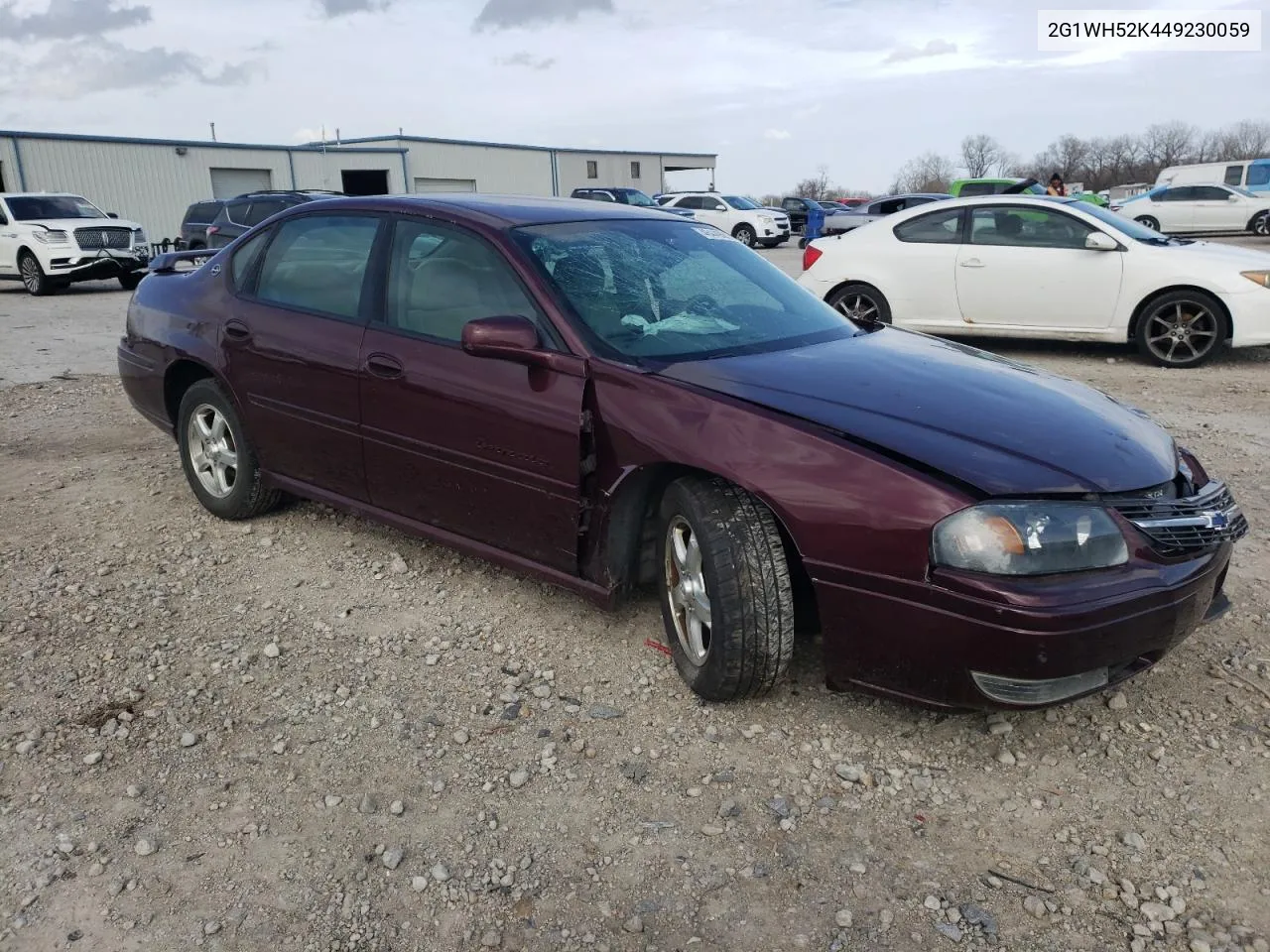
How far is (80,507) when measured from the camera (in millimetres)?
5059

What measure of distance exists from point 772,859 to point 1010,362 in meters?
2.19

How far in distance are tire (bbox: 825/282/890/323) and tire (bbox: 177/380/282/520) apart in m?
6.04

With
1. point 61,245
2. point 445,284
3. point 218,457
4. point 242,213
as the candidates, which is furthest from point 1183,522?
Result: point 242,213

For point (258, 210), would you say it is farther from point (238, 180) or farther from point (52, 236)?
point (238, 180)

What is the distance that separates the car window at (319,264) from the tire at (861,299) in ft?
19.4

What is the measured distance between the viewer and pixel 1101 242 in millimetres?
8406

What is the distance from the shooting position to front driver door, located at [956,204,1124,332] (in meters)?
8.54

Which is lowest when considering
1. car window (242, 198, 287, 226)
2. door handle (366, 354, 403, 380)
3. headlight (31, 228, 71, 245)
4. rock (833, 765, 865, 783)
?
rock (833, 765, 865, 783)

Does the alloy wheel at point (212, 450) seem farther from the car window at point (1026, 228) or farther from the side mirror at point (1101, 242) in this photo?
the side mirror at point (1101, 242)

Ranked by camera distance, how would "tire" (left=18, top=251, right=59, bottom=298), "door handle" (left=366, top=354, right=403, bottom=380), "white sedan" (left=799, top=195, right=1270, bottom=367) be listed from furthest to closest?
"tire" (left=18, top=251, right=59, bottom=298) → "white sedan" (left=799, top=195, right=1270, bottom=367) → "door handle" (left=366, top=354, right=403, bottom=380)

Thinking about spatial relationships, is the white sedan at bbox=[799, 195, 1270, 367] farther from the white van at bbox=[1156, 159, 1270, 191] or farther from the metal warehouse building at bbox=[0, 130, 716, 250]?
the white van at bbox=[1156, 159, 1270, 191]

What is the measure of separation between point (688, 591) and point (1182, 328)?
6916mm

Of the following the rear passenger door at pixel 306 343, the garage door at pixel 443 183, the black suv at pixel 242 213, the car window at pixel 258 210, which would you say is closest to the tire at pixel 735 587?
the rear passenger door at pixel 306 343

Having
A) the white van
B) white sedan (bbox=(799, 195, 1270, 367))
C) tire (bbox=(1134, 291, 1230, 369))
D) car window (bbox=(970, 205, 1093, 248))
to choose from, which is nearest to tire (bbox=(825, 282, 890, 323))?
white sedan (bbox=(799, 195, 1270, 367))
